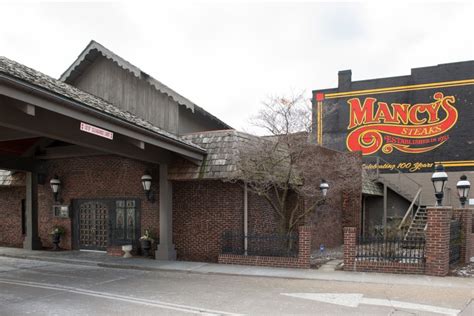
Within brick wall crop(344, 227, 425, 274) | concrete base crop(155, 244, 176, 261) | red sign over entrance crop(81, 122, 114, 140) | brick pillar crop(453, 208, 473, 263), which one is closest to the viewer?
red sign over entrance crop(81, 122, 114, 140)

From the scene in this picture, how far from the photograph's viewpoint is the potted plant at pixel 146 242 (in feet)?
46.9

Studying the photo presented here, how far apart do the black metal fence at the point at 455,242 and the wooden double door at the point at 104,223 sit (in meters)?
10.5

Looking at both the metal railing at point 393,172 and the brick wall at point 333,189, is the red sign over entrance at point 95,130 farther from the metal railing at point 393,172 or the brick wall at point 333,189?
the metal railing at point 393,172

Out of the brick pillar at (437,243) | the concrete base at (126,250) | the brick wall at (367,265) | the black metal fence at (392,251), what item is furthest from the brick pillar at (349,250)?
the concrete base at (126,250)

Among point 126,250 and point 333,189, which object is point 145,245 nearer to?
point 126,250

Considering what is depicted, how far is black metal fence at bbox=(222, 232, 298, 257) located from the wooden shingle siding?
4.96 metres

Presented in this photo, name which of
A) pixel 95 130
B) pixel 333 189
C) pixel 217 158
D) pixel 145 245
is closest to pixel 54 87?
pixel 95 130

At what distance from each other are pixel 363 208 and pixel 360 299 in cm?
1362

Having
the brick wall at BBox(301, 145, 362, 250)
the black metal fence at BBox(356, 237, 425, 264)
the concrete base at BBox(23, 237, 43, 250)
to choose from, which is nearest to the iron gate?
the concrete base at BBox(23, 237, 43, 250)

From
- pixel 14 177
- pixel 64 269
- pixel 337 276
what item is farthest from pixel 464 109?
pixel 14 177

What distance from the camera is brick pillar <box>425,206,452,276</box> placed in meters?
10.9

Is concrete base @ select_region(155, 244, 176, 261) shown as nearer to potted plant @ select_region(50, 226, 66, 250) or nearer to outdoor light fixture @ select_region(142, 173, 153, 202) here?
outdoor light fixture @ select_region(142, 173, 153, 202)

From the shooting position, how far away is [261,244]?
12.9 m

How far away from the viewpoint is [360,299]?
870 centimetres
